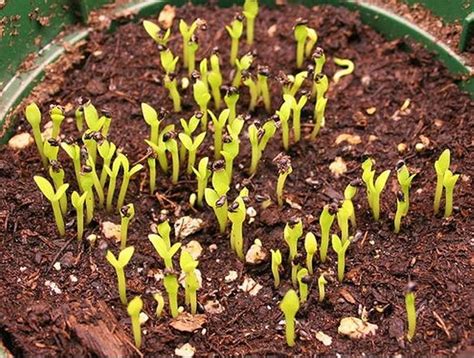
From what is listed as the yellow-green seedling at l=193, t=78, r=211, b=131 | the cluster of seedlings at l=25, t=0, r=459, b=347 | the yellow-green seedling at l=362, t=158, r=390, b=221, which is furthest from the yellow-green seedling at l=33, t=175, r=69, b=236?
the yellow-green seedling at l=362, t=158, r=390, b=221

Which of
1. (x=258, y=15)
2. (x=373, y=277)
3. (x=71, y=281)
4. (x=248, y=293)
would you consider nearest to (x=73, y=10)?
(x=258, y=15)

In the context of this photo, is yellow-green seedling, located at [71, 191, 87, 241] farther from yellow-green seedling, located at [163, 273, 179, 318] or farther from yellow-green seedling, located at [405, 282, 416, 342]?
yellow-green seedling, located at [405, 282, 416, 342]

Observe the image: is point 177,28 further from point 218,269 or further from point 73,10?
point 218,269

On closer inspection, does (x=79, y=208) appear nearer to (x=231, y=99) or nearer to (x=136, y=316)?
(x=136, y=316)

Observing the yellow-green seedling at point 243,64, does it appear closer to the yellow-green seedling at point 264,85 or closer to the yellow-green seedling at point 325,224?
the yellow-green seedling at point 264,85

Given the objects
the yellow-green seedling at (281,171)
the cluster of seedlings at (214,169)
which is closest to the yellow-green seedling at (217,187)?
the cluster of seedlings at (214,169)

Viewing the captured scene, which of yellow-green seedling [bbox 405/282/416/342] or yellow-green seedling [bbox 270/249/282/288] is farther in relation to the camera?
yellow-green seedling [bbox 270/249/282/288]
